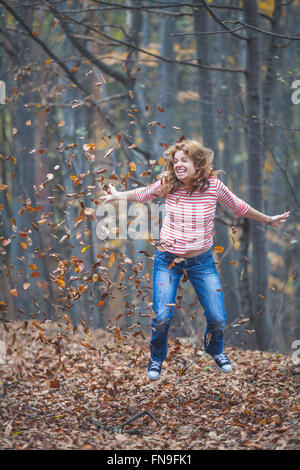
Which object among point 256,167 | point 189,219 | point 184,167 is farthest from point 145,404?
point 256,167

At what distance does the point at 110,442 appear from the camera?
423 centimetres

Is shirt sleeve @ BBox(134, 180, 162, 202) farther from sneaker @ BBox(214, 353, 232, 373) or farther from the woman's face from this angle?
sneaker @ BBox(214, 353, 232, 373)

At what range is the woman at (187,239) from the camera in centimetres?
472

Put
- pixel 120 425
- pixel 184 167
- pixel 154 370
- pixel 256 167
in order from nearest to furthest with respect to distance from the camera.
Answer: pixel 120 425
pixel 184 167
pixel 154 370
pixel 256 167

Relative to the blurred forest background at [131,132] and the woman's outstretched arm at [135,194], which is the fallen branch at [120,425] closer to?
the blurred forest background at [131,132]

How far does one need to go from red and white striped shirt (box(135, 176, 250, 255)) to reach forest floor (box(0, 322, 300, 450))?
1.19m

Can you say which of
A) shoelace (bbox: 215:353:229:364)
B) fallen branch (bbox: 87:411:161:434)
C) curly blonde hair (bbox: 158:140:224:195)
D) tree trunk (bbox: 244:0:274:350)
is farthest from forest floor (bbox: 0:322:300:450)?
curly blonde hair (bbox: 158:140:224:195)

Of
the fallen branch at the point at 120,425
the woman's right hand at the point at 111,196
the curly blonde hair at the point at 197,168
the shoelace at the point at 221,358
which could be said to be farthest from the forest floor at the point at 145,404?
the curly blonde hair at the point at 197,168

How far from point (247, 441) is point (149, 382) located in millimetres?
1782

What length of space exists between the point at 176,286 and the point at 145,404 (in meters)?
1.27

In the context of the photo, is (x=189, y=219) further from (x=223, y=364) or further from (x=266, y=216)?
(x=223, y=364)

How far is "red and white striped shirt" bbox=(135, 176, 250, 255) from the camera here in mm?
4723

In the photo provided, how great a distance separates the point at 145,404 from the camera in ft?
16.7

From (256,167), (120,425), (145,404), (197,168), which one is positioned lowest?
(145,404)
